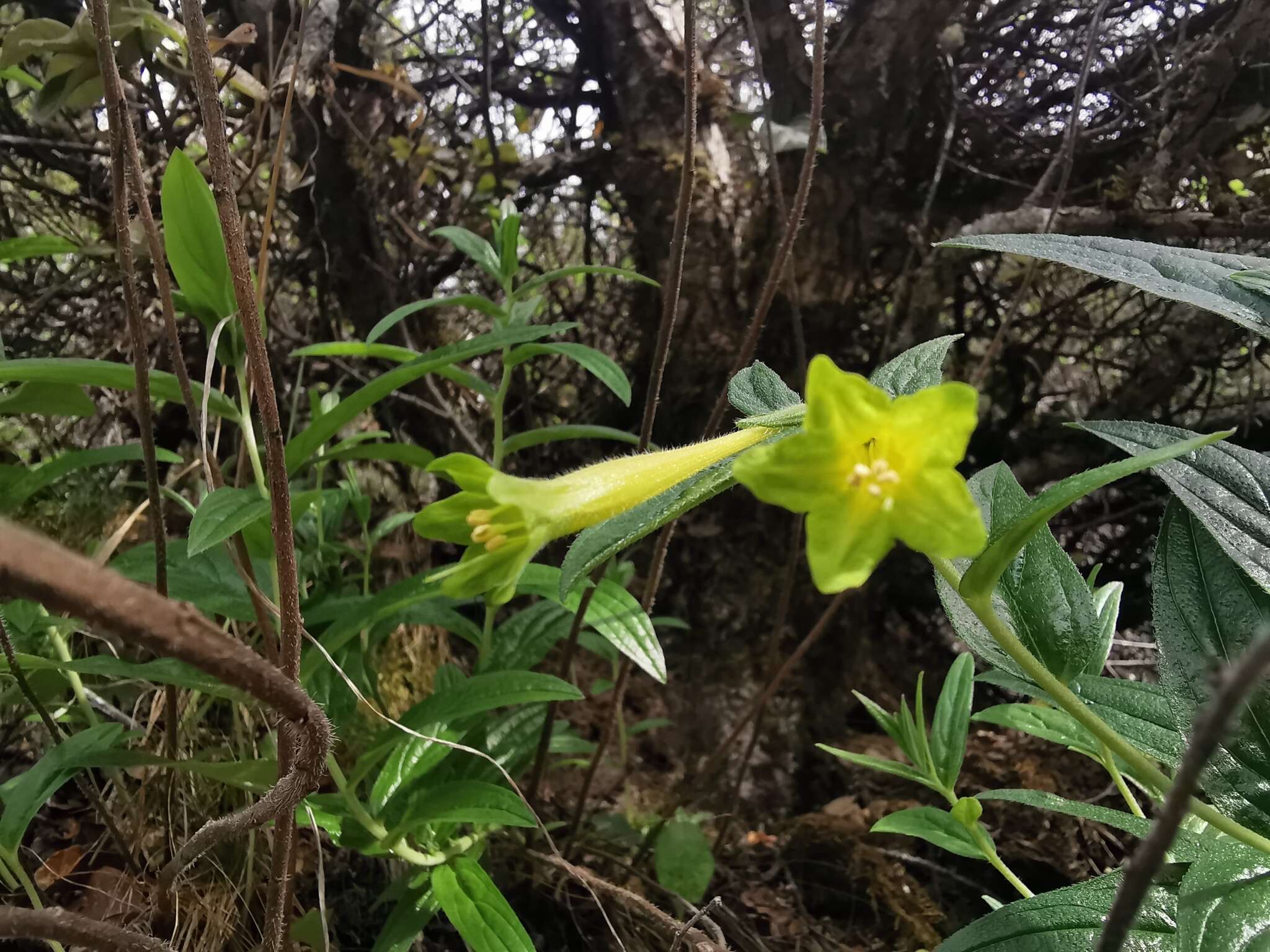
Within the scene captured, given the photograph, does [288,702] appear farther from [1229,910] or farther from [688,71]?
[688,71]

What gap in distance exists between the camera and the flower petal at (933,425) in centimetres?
44

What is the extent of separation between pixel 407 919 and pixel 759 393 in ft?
2.66

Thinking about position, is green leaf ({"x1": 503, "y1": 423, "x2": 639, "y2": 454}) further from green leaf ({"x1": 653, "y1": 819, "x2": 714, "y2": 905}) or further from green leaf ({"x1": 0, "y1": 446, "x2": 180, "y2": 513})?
green leaf ({"x1": 653, "y1": 819, "x2": 714, "y2": 905})

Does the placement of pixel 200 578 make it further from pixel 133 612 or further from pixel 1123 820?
pixel 1123 820

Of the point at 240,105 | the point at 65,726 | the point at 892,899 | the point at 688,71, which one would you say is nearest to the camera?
the point at 688,71

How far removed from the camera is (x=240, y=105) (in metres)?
1.71

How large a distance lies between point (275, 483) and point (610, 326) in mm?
1625

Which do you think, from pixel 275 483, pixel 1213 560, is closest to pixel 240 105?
pixel 275 483

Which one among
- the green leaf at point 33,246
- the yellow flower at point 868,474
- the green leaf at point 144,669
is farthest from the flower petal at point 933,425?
the green leaf at point 33,246

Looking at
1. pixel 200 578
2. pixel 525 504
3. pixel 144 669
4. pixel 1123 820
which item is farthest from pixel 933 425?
pixel 200 578

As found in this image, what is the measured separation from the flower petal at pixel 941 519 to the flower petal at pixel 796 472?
0.05m

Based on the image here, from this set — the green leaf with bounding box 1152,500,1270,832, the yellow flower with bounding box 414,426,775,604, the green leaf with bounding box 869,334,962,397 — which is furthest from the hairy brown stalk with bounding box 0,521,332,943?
the green leaf with bounding box 1152,500,1270,832

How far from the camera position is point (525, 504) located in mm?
535

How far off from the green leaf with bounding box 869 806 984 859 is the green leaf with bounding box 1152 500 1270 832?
15.6 inches
